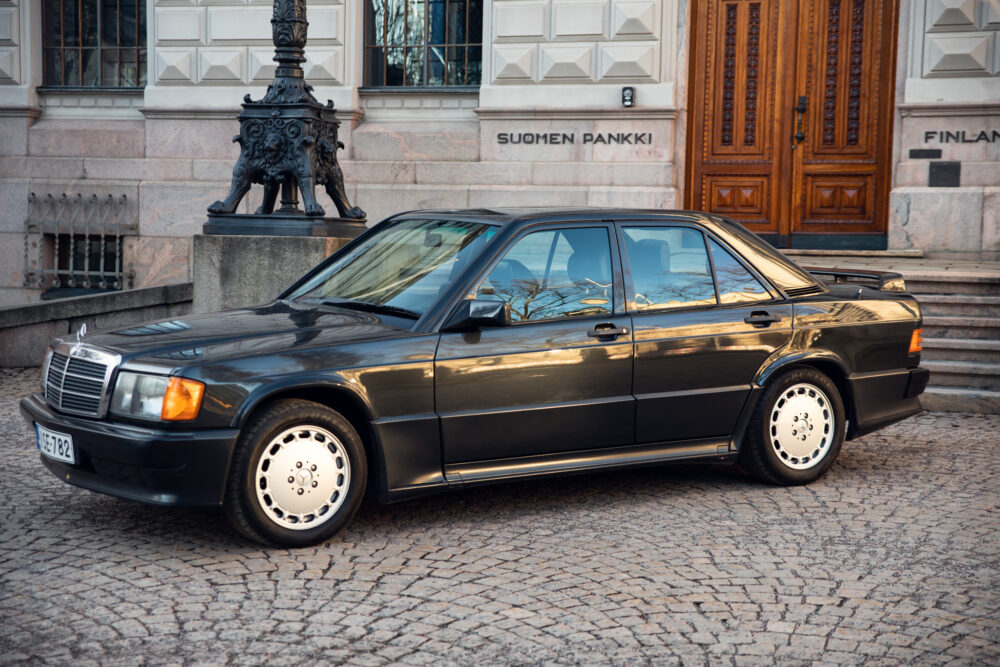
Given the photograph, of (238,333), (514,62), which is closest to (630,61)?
(514,62)

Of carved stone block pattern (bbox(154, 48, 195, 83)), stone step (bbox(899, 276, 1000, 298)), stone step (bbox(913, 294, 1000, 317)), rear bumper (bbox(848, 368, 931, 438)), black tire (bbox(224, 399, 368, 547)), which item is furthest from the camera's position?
carved stone block pattern (bbox(154, 48, 195, 83))

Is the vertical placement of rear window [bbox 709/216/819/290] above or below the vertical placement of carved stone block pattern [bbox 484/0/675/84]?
below

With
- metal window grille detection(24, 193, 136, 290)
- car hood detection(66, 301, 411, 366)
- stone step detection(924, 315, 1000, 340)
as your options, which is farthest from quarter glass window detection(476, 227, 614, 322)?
metal window grille detection(24, 193, 136, 290)

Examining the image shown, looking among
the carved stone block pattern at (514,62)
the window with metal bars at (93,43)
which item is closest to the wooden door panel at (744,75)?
the carved stone block pattern at (514,62)

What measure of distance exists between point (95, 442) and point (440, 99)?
1076 cm

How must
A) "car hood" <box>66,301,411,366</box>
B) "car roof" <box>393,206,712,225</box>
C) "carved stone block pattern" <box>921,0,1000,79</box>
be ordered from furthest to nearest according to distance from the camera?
"carved stone block pattern" <box>921,0,1000,79</box> < "car roof" <box>393,206,712,225</box> < "car hood" <box>66,301,411,366</box>

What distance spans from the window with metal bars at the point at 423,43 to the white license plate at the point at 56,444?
1057 cm

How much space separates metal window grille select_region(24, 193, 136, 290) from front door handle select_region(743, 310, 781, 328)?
11.4 m

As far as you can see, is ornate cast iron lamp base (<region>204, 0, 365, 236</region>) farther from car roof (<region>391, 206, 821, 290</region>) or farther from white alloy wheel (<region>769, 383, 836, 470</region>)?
white alloy wheel (<region>769, 383, 836, 470</region>)

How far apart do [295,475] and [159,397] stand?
69cm

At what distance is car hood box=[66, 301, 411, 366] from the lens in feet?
17.1

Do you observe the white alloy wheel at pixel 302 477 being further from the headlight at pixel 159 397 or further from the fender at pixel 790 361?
the fender at pixel 790 361

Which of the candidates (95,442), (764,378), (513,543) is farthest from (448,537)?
(764,378)

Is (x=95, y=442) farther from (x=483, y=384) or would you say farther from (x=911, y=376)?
(x=911, y=376)
